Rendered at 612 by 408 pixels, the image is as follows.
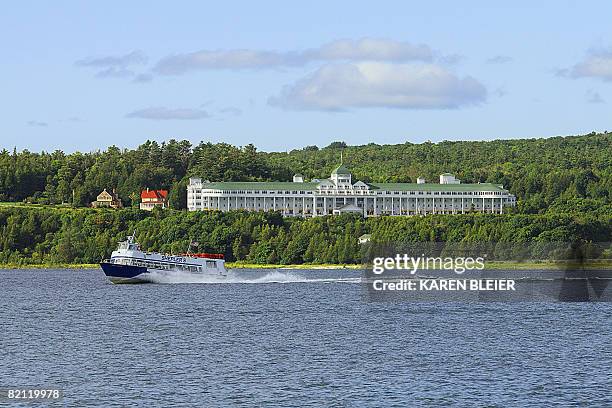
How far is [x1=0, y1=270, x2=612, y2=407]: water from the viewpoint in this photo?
61.7m

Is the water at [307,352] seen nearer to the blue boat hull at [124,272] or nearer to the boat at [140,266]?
the blue boat hull at [124,272]

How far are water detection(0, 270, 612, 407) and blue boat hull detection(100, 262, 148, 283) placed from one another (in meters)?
30.9

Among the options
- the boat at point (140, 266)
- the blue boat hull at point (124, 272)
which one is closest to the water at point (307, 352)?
the blue boat hull at point (124, 272)

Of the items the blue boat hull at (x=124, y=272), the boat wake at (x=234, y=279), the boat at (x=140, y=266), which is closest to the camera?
the blue boat hull at (x=124, y=272)

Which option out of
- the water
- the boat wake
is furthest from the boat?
the water

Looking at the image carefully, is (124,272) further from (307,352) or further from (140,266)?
(307,352)

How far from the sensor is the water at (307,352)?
202 ft

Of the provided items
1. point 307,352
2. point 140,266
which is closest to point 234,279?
point 140,266

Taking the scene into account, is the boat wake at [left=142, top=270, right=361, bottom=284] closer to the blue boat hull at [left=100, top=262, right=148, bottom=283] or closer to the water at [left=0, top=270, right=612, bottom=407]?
the blue boat hull at [left=100, top=262, right=148, bottom=283]

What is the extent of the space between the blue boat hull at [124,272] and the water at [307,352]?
30.9 metres

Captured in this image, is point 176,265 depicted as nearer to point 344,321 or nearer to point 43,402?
point 344,321

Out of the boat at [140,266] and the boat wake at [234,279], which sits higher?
the boat at [140,266]

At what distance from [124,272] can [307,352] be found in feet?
269

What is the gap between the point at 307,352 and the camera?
7731cm
